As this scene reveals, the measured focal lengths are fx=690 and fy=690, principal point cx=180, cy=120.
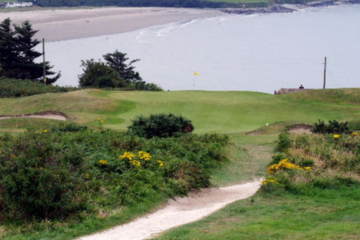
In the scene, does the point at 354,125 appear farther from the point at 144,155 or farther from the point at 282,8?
the point at 282,8

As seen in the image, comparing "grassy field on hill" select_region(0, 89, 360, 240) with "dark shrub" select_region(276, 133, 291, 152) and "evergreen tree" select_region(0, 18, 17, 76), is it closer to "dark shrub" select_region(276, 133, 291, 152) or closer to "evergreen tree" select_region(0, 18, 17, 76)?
"dark shrub" select_region(276, 133, 291, 152)

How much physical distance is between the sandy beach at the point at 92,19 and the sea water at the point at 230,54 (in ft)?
7.60

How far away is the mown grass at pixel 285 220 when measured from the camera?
1018 cm

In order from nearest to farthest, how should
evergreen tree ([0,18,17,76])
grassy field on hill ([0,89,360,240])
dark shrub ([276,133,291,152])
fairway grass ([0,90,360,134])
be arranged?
grassy field on hill ([0,89,360,240]), dark shrub ([276,133,291,152]), fairway grass ([0,90,360,134]), evergreen tree ([0,18,17,76])

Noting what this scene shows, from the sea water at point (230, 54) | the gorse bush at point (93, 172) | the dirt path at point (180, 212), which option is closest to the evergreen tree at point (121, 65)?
the sea water at point (230, 54)

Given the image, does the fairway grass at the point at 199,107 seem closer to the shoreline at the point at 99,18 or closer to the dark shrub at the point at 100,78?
the dark shrub at the point at 100,78

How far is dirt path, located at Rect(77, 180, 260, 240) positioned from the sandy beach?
7074 centimetres

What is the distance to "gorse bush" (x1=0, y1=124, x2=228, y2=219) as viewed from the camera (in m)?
12.0

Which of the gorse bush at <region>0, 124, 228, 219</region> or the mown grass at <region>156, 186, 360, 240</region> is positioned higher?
the gorse bush at <region>0, 124, 228, 219</region>

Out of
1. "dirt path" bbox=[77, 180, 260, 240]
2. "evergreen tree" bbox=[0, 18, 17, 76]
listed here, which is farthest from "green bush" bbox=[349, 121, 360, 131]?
"evergreen tree" bbox=[0, 18, 17, 76]

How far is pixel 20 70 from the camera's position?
61625 mm

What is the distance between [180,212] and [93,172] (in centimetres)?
226

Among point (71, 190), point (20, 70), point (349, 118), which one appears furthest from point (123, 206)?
point (20, 70)

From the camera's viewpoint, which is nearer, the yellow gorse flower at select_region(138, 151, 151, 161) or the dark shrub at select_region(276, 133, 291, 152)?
the yellow gorse flower at select_region(138, 151, 151, 161)
